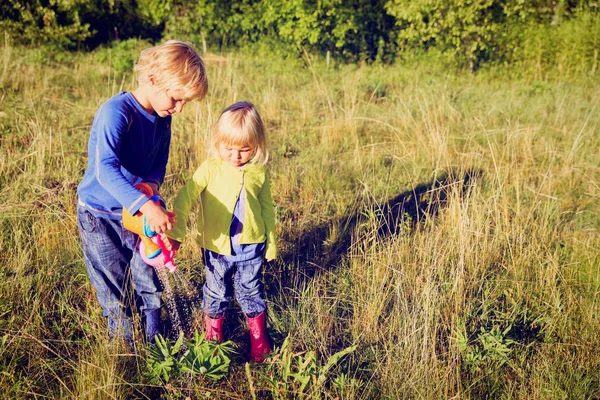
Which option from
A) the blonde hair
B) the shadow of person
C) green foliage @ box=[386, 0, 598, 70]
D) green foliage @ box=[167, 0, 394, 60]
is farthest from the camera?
green foliage @ box=[167, 0, 394, 60]

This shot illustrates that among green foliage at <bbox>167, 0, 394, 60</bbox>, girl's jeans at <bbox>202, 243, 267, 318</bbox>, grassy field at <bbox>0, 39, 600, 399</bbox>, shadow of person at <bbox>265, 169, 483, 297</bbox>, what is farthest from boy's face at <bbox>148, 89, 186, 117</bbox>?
green foliage at <bbox>167, 0, 394, 60</bbox>

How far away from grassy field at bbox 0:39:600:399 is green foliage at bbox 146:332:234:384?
2.6 inches

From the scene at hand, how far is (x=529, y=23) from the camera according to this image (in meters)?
8.29

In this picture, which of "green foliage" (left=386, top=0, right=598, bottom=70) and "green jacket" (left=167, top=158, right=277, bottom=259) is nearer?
"green jacket" (left=167, top=158, right=277, bottom=259)

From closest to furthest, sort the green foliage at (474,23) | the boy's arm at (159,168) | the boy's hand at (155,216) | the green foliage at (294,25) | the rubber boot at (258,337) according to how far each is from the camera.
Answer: the boy's hand at (155,216) → the boy's arm at (159,168) → the rubber boot at (258,337) → the green foliage at (474,23) → the green foliage at (294,25)

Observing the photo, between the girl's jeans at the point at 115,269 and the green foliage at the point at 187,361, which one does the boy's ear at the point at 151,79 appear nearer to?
the girl's jeans at the point at 115,269

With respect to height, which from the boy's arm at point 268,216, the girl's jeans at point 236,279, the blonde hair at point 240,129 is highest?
the blonde hair at point 240,129

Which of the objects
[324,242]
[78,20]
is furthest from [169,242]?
[78,20]

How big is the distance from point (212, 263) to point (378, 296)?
3.01ft

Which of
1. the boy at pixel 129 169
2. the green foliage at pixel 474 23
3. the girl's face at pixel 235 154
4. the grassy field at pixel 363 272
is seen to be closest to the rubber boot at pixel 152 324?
the boy at pixel 129 169

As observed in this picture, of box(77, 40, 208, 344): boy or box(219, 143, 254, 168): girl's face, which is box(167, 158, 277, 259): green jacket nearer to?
box(219, 143, 254, 168): girl's face

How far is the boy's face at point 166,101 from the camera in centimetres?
193

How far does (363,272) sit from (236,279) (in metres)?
0.85

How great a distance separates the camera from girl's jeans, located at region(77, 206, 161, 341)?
2021 mm
